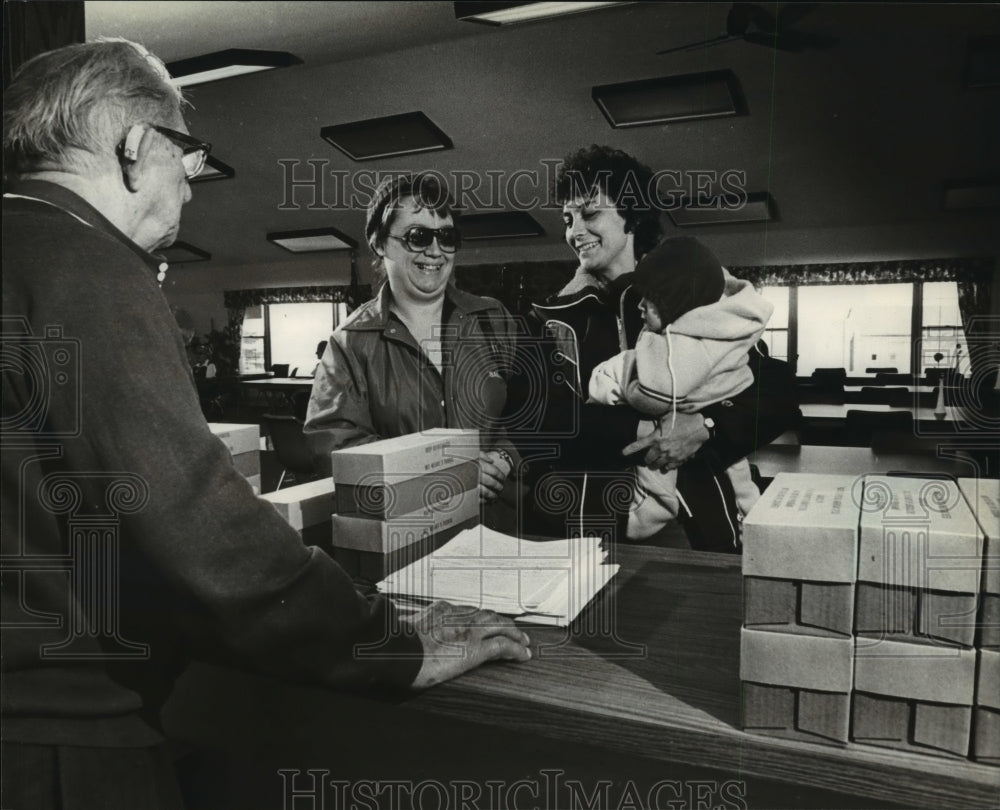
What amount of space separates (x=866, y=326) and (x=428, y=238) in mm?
1076

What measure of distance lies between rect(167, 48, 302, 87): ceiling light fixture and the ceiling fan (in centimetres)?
109

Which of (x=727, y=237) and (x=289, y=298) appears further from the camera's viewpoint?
(x=289, y=298)

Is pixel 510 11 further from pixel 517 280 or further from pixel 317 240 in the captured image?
pixel 317 240

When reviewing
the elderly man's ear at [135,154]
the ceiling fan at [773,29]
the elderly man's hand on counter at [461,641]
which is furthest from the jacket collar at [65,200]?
the ceiling fan at [773,29]

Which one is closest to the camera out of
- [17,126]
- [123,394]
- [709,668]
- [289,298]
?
[123,394]

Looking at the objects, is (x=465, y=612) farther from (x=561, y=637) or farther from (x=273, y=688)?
(x=273, y=688)

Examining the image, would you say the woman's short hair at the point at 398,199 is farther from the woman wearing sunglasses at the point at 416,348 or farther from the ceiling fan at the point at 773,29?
the ceiling fan at the point at 773,29

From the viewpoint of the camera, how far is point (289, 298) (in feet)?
6.97

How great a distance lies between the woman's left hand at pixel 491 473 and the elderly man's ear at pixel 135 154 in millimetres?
1015

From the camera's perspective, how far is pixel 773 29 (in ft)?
5.06

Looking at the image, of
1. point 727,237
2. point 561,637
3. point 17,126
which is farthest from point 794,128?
point 17,126

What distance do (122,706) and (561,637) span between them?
2.50 ft
